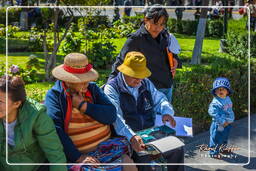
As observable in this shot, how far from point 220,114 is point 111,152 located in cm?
207

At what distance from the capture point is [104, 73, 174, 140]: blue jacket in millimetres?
3307

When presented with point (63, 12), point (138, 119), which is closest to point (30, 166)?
point (138, 119)

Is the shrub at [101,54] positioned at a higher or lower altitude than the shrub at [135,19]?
lower

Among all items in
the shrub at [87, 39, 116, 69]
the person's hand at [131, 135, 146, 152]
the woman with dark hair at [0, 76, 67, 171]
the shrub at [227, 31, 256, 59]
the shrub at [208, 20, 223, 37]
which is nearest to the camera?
the woman with dark hair at [0, 76, 67, 171]

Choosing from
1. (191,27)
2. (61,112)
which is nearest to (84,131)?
(61,112)

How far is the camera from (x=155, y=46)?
13.1 ft

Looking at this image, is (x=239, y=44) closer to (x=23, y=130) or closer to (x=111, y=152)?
(x=111, y=152)

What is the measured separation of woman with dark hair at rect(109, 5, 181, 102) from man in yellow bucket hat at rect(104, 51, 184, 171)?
1.53 ft

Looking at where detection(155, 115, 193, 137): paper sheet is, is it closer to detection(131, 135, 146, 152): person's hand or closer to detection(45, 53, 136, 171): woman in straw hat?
detection(131, 135, 146, 152): person's hand

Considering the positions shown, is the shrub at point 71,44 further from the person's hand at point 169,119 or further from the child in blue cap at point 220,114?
the person's hand at point 169,119

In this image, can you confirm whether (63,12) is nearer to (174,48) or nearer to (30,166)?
(174,48)

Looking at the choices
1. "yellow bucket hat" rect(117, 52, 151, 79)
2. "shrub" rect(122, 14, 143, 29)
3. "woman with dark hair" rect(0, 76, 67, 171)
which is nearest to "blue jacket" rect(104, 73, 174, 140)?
"yellow bucket hat" rect(117, 52, 151, 79)

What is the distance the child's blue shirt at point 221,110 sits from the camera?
4.54 meters

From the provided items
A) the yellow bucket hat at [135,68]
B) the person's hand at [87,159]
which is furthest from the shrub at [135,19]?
the person's hand at [87,159]
